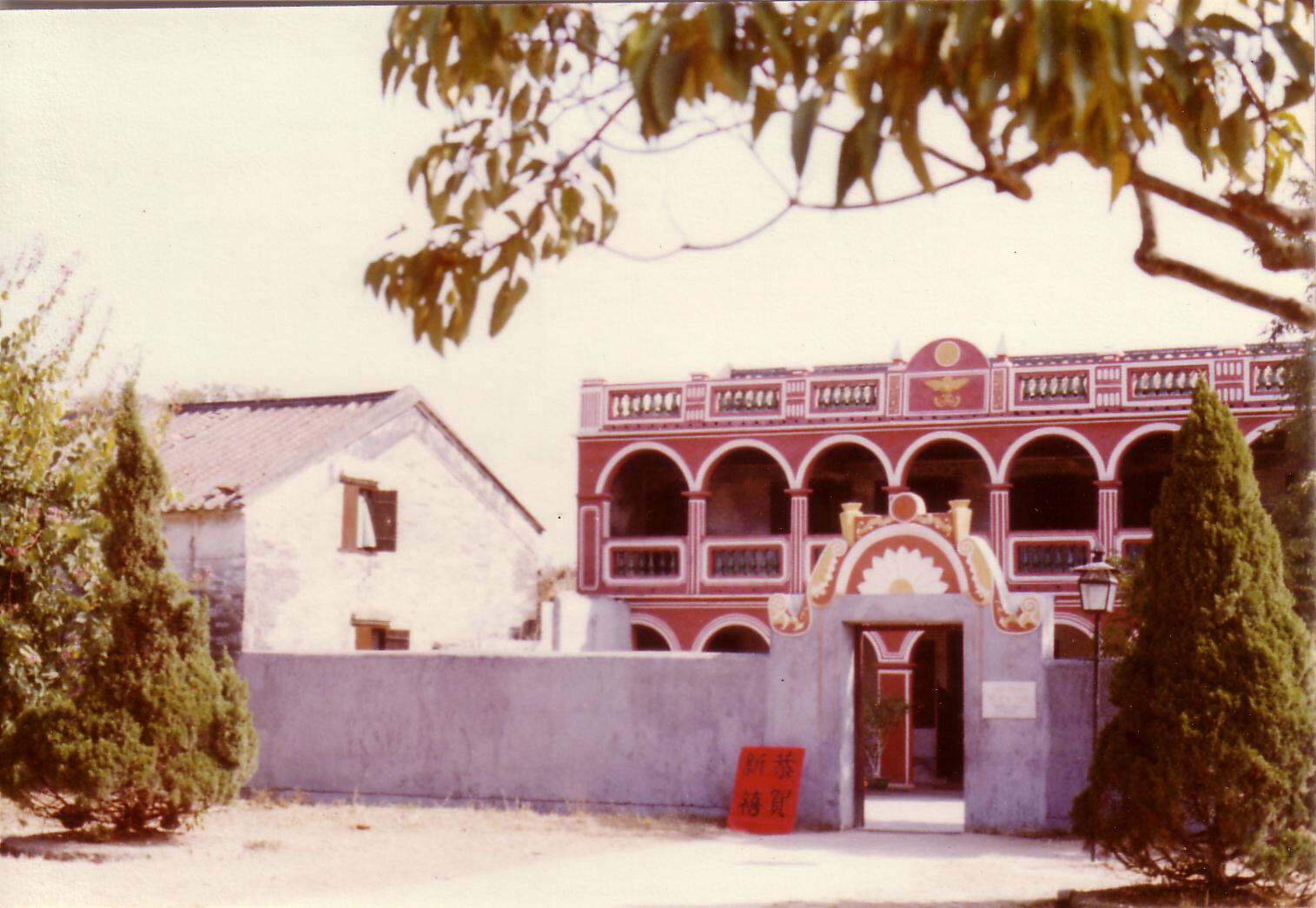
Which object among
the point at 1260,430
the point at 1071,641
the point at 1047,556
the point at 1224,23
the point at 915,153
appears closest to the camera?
the point at 915,153

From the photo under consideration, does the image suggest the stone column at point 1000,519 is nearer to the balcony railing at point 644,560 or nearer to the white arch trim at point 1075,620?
the white arch trim at point 1075,620

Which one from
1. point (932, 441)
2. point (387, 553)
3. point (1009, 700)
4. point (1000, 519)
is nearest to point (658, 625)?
point (932, 441)

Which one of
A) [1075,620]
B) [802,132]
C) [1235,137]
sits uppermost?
[1235,137]

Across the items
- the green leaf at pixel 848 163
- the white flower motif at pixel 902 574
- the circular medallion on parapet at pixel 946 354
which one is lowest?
the white flower motif at pixel 902 574

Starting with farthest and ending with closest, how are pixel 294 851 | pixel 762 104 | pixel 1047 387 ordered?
1. pixel 1047 387
2. pixel 294 851
3. pixel 762 104

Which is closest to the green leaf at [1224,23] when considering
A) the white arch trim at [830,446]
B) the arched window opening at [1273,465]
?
Result: the arched window opening at [1273,465]

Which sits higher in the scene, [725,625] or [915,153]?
[915,153]

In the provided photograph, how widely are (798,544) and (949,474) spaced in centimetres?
232

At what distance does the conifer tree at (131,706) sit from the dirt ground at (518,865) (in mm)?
287

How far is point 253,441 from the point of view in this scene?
48.6 ft

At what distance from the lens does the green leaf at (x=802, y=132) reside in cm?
448

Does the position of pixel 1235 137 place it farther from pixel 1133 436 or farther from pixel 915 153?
pixel 1133 436

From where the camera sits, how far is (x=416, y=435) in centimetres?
1537

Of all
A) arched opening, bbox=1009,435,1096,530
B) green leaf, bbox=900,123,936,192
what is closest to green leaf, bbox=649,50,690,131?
green leaf, bbox=900,123,936,192
